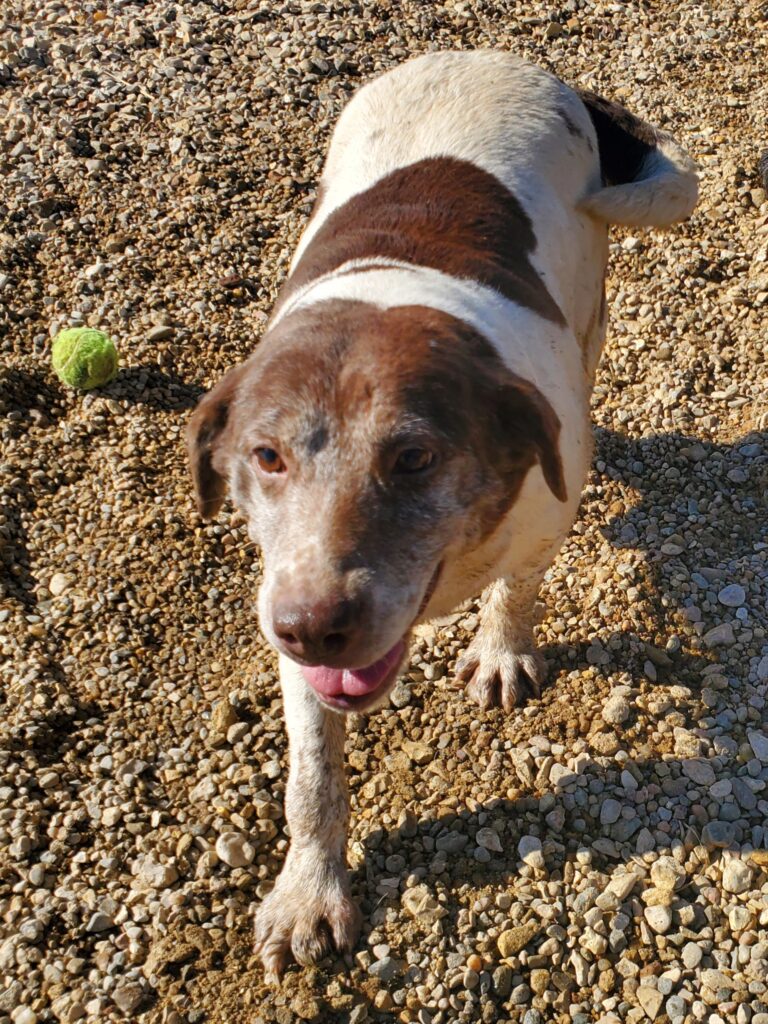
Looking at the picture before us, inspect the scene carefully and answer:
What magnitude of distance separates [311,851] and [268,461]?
126 cm

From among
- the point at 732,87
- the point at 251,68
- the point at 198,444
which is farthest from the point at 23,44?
the point at 198,444

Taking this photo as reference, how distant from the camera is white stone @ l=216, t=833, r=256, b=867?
11.4 feet

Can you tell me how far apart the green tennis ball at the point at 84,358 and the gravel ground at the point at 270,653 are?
0.11m

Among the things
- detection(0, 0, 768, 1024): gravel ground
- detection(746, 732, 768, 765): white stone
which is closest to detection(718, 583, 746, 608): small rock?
detection(0, 0, 768, 1024): gravel ground

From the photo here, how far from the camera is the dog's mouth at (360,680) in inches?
107

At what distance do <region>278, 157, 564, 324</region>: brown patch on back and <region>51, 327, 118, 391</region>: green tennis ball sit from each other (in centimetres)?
136

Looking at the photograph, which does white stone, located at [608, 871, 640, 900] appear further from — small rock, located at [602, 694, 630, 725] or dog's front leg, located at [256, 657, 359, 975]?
dog's front leg, located at [256, 657, 359, 975]

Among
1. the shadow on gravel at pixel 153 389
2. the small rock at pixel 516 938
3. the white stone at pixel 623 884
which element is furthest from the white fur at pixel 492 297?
the shadow on gravel at pixel 153 389

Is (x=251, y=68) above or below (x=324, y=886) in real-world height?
above

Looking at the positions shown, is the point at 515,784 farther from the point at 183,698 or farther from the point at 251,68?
the point at 251,68

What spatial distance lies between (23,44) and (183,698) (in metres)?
4.56

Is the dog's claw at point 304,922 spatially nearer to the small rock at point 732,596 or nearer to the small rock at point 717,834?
the small rock at point 717,834

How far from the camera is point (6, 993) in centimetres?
316

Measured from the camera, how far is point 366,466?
103 inches
